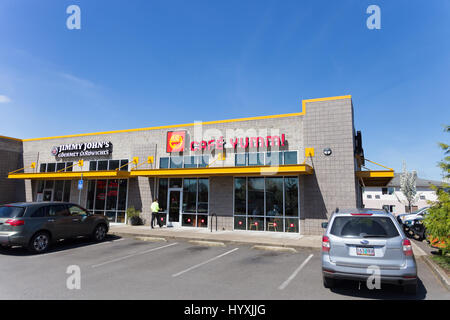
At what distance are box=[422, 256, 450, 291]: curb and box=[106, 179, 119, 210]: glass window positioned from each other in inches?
680

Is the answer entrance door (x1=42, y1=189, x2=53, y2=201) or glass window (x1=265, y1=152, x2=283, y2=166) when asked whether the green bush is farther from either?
entrance door (x1=42, y1=189, x2=53, y2=201)

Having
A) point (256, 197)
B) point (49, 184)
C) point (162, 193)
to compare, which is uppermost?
point (49, 184)

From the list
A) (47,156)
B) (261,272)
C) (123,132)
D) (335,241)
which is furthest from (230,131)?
(47,156)

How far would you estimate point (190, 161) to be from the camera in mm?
17234

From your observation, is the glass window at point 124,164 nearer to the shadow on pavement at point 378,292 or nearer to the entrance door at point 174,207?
the entrance door at point 174,207

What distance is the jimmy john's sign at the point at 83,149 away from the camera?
1994 centimetres

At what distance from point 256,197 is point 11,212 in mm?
10906

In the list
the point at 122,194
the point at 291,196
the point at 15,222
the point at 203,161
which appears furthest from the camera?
the point at 122,194

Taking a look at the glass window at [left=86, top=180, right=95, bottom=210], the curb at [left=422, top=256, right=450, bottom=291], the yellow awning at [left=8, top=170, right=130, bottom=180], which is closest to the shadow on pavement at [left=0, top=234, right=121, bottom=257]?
the yellow awning at [left=8, top=170, right=130, bottom=180]

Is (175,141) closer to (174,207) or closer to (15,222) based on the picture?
(174,207)

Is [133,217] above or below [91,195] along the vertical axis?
below

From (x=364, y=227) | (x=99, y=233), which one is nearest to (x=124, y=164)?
(x=99, y=233)

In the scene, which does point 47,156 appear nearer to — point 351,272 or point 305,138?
point 305,138

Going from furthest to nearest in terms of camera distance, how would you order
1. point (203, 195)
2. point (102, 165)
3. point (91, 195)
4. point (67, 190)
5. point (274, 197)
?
1. point (67, 190)
2. point (102, 165)
3. point (91, 195)
4. point (203, 195)
5. point (274, 197)
